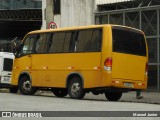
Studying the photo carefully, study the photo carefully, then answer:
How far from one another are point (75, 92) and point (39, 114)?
22.6 feet

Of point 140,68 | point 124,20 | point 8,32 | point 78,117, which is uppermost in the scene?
point 8,32

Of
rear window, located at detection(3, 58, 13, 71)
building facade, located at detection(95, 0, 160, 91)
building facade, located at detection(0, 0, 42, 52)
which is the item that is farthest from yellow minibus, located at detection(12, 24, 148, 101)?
building facade, located at detection(0, 0, 42, 52)

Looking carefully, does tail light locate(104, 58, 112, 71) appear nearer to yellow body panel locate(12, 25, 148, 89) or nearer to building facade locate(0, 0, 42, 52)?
yellow body panel locate(12, 25, 148, 89)

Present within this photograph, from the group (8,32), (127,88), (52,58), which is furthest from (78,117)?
(8,32)

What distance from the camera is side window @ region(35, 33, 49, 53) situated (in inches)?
814

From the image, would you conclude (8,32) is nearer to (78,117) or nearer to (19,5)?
(19,5)

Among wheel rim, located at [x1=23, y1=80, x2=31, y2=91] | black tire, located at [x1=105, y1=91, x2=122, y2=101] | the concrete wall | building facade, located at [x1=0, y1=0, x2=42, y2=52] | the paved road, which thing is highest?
building facade, located at [x1=0, y1=0, x2=42, y2=52]

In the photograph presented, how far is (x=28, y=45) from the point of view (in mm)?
21625

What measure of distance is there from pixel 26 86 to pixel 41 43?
2049mm

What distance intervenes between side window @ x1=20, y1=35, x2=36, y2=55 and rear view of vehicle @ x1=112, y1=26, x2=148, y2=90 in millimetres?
4520

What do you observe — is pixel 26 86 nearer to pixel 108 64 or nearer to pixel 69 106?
pixel 108 64

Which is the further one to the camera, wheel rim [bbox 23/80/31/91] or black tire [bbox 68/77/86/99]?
wheel rim [bbox 23/80/31/91]

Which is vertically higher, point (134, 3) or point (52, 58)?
point (134, 3)

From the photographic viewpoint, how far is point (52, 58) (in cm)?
2020
